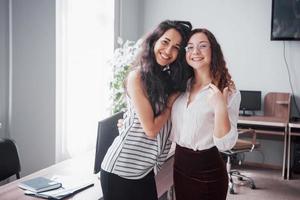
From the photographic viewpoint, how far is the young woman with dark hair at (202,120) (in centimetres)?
158

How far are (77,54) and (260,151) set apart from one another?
2937mm

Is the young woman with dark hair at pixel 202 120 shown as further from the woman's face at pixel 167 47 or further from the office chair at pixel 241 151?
the office chair at pixel 241 151

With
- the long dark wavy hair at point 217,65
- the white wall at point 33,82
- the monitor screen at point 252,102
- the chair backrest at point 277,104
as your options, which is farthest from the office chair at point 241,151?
the long dark wavy hair at point 217,65

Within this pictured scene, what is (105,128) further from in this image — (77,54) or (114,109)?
(77,54)

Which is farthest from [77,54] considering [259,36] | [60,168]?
[259,36]

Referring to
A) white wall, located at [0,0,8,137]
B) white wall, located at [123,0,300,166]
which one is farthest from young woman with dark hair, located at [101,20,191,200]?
white wall, located at [123,0,300,166]

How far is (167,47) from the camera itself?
1.57 metres

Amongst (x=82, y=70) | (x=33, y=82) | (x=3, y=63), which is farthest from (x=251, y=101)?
(x=3, y=63)

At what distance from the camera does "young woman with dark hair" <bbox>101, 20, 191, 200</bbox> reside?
151cm

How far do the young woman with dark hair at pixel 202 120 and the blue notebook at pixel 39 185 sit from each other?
710mm

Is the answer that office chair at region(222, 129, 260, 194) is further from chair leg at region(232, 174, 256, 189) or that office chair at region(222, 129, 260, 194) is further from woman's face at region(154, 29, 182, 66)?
woman's face at region(154, 29, 182, 66)

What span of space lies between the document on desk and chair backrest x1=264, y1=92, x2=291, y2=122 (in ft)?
11.2

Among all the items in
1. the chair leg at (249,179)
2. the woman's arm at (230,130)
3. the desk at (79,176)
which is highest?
the woman's arm at (230,130)

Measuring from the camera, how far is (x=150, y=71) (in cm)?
156
